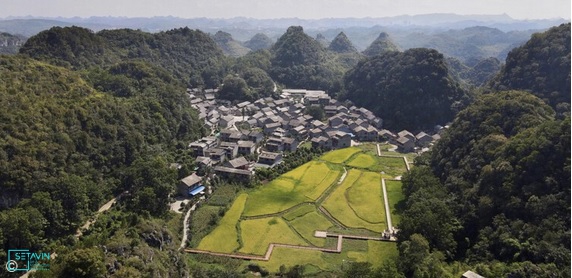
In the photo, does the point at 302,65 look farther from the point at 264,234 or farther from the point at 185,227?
the point at 264,234

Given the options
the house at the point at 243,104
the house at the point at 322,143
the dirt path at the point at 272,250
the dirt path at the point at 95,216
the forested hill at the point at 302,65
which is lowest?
the dirt path at the point at 272,250

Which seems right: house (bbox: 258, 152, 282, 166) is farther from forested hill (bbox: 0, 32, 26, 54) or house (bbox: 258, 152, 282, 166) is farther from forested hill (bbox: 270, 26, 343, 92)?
forested hill (bbox: 0, 32, 26, 54)

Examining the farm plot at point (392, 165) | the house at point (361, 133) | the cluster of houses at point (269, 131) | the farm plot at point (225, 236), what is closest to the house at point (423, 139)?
the cluster of houses at point (269, 131)

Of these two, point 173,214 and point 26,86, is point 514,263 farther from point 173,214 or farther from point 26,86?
point 26,86

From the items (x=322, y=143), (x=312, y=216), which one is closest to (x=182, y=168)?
(x=312, y=216)

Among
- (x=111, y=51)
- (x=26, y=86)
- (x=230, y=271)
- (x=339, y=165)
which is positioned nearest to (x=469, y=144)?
(x=339, y=165)

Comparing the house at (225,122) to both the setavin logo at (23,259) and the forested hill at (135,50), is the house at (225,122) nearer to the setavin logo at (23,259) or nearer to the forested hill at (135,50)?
the forested hill at (135,50)
